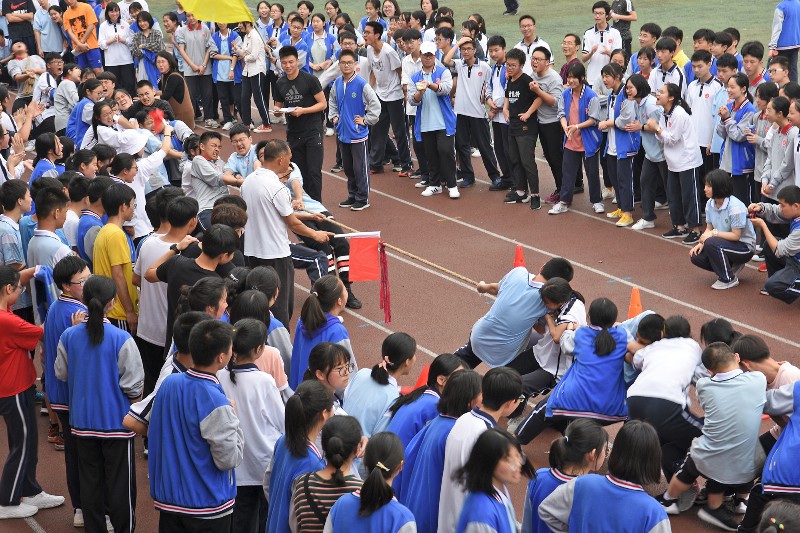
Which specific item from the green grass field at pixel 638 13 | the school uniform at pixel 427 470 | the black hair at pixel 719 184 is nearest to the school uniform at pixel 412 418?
the school uniform at pixel 427 470

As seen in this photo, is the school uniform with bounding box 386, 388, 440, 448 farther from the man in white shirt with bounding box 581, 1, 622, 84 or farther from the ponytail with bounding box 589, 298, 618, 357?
the man in white shirt with bounding box 581, 1, 622, 84

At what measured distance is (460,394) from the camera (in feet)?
17.2

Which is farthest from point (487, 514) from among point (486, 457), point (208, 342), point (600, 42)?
point (600, 42)

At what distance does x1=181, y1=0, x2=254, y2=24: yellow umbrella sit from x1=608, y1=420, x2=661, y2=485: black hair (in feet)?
32.7

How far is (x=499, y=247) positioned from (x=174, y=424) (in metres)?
7.30

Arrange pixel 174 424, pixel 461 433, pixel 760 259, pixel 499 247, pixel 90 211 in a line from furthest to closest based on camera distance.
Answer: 1. pixel 499 247
2. pixel 760 259
3. pixel 90 211
4. pixel 174 424
5. pixel 461 433

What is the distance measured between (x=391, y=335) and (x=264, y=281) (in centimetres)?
137

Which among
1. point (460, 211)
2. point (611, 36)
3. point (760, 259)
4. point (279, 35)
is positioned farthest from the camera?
point (279, 35)

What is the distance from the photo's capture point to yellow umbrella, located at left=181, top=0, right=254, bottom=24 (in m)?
13.4

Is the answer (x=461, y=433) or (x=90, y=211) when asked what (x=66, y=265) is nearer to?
(x=90, y=211)

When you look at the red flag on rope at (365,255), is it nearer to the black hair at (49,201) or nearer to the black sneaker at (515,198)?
the black hair at (49,201)

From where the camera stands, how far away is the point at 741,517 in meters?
6.76

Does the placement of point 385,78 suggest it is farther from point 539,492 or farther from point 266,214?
point 539,492

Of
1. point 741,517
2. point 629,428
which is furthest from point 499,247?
point 629,428
